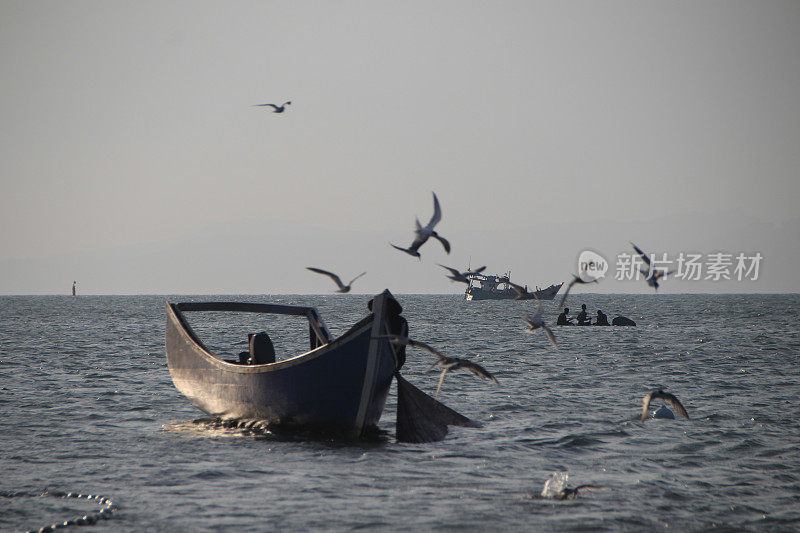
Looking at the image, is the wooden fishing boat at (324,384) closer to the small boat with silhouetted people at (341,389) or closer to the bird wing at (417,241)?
the small boat with silhouetted people at (341,389)

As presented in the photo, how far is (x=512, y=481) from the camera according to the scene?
40.1 ft

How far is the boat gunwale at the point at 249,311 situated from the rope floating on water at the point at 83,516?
440 cm

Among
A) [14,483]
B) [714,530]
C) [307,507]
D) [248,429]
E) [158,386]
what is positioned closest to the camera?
[714,530]

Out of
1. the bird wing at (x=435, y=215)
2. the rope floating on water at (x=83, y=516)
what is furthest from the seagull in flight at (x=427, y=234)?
the rope floating on water at (x=83, y=516)

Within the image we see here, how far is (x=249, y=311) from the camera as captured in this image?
19344mm

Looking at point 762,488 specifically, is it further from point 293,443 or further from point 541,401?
point 541,401

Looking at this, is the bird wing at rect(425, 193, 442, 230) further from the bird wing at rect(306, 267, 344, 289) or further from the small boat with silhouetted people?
the small boat with silhouetted people

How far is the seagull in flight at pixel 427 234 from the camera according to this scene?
10349 millimetres

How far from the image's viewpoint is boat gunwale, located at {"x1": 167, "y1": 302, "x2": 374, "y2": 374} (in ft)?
48.9

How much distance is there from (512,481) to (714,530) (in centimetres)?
308

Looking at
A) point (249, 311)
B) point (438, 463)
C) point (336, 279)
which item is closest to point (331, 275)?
point (336, 279)

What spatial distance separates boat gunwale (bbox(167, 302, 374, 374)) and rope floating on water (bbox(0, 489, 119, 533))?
4.40 metres

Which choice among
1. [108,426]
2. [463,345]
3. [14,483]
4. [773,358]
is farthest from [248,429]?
[463,345]

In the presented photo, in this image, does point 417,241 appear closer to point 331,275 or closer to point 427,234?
point 427,234
